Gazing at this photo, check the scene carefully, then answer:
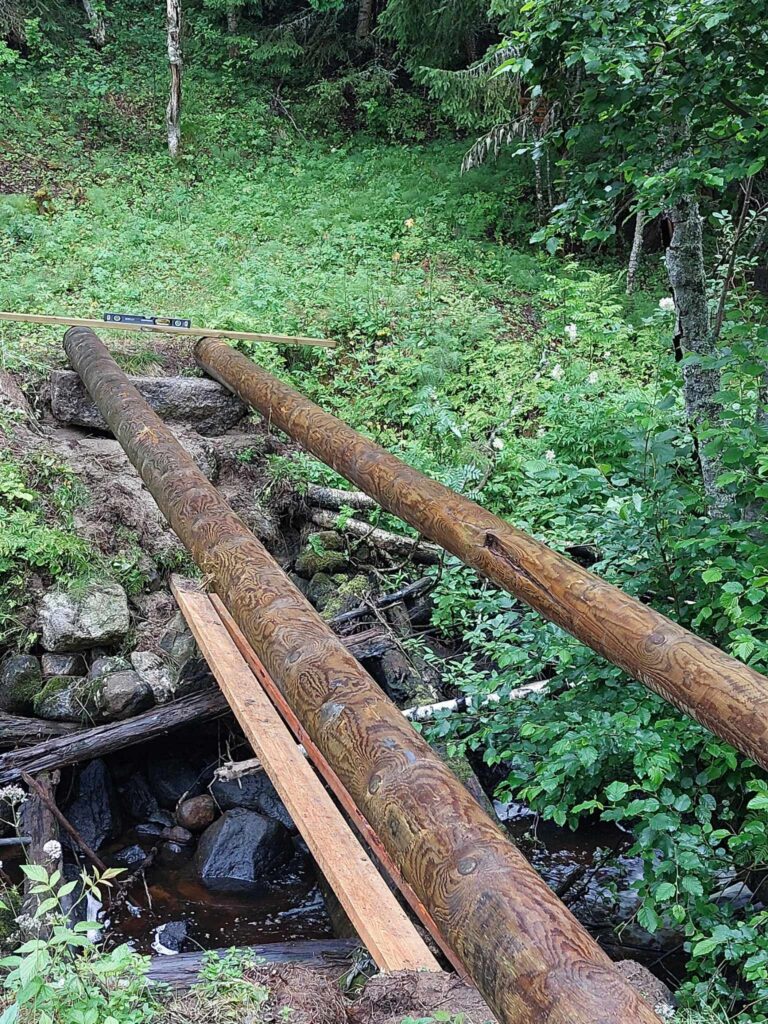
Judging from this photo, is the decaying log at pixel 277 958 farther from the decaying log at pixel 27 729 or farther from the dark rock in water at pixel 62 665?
the dark rock in water at pixel 62 665

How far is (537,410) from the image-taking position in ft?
26.1

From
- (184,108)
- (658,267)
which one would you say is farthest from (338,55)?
(658,267)

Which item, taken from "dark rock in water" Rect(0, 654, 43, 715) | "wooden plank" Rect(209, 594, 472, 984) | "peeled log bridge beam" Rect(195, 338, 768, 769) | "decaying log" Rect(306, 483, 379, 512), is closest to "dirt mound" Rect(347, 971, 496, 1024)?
"wooden plank" Rect(209, 594, 472, 984)

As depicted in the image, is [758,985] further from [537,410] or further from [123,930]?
[537,410]

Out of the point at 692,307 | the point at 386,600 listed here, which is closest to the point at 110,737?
the point at 386,600

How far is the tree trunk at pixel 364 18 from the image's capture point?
608 inches

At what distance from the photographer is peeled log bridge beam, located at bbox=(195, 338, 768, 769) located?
2693 millimetres

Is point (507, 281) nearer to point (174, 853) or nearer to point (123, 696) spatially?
point (123, 696)

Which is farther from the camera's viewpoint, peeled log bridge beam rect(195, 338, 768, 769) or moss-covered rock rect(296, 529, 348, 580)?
moss-covered rock rect(296, 529, 348, 580)

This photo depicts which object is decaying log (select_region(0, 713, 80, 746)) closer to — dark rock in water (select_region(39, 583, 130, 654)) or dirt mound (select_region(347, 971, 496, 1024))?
dark rock in water (select_region(39, 583, 130, 654))

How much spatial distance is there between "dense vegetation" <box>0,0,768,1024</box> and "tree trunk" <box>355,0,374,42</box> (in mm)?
44

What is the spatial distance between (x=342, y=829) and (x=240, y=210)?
35.5 ft

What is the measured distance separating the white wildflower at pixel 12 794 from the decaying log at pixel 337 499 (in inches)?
121

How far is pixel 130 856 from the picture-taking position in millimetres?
4723
